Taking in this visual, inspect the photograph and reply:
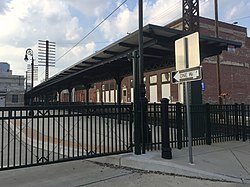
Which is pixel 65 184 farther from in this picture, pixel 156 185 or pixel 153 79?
pixel 153 79

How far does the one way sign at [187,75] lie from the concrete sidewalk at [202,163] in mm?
2001

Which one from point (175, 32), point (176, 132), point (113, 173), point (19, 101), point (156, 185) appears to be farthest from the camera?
point (19, 101)

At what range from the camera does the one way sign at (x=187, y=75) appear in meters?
5.93

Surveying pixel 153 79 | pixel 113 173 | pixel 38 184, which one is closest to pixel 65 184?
pixel 38 184

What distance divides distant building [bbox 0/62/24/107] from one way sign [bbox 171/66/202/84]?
6747 centimetres

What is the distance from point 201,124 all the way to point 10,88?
9649cm

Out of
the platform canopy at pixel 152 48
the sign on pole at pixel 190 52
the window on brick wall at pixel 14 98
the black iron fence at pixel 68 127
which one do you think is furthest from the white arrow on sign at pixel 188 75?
the window on brick wall at pixel 14 98

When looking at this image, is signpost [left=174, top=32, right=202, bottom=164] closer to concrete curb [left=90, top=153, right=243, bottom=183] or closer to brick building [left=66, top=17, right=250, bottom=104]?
concrete curb [left=90, top=153, right=243, bottom=183]

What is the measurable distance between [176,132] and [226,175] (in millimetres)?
2645

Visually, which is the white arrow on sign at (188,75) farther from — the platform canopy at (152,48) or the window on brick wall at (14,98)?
the window on brick wall at (14,98)

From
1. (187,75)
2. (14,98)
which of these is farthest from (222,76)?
(14,98)

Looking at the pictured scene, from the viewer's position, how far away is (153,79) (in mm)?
40875

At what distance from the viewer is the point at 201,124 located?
9.02 metres

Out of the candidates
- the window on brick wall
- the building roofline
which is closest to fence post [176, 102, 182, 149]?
the building roofline
